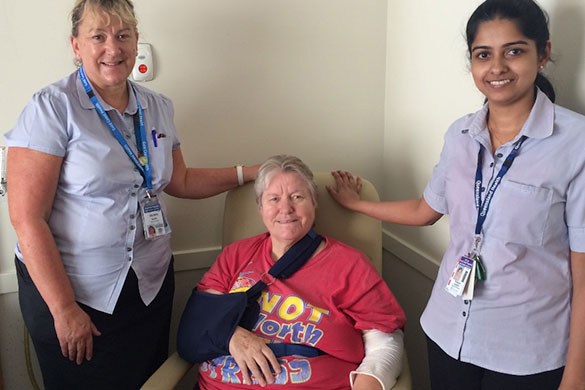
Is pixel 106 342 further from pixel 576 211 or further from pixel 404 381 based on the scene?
pixel 576 211

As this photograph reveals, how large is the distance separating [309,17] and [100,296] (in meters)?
1.39

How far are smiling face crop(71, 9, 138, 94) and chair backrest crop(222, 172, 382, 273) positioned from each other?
67 cm

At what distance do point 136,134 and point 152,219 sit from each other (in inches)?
11.1

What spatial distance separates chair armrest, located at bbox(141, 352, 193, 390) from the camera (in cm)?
149

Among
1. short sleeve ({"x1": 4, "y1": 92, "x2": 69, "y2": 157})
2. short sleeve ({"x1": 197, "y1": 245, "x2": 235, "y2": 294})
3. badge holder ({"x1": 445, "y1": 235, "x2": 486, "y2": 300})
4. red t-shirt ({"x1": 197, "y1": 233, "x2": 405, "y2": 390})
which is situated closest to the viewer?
badge holder ({"x1": 445, "y1": 235, "x2": 486, "y2": 300})

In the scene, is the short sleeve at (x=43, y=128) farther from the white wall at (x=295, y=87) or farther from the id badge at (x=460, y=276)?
the id badge at (x=460, y=276)

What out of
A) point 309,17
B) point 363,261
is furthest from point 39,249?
point 309,17

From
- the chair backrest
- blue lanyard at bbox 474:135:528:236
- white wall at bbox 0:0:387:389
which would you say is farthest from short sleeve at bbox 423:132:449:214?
white wall at bbox 0:0:387:389

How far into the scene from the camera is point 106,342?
1.59 m

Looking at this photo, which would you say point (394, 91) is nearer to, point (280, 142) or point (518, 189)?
point (280, 142)

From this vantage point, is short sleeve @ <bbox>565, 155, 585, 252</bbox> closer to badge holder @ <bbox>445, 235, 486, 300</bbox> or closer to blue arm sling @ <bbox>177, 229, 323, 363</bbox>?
badge holder @ <bbox>445, 235, 486, 300</bbox>

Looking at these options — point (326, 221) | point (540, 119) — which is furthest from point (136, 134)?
point (540, 119)

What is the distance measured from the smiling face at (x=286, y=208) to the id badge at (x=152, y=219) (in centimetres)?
34

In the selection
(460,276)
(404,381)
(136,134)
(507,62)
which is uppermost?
(507,62)
